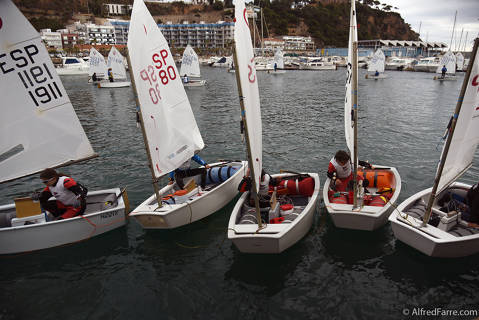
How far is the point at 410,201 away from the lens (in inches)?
283

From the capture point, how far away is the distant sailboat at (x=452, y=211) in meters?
5.39

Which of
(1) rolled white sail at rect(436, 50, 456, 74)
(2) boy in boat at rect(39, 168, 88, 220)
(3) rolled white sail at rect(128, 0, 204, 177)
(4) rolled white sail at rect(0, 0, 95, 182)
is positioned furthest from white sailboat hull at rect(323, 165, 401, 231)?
(1) rolled white sail at rect(436, 50, 456, 74)

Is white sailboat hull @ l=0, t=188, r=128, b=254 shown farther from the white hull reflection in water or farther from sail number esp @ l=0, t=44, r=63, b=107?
sail number esp @ l=0, t=44, r=63, b=107

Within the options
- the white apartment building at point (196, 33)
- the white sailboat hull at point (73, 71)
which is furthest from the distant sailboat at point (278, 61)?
the white apartment building at point (196, 33)

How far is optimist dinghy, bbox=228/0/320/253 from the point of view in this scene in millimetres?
5215

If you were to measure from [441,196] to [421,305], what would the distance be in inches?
134

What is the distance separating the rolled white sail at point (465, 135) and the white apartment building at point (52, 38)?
429 feet

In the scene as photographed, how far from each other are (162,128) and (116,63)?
36.0 m

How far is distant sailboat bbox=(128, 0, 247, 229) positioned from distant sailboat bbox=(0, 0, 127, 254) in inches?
49.6

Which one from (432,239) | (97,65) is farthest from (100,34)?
(432,239)

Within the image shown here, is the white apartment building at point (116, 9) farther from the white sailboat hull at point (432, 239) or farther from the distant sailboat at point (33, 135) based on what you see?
the white sailboat hull at point (432, 239)

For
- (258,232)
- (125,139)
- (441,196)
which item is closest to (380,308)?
(258,232)

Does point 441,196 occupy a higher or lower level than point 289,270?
higher

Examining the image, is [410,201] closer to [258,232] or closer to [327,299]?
[327,299]
